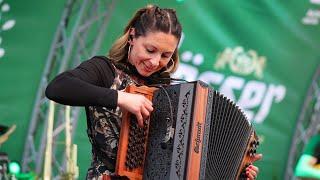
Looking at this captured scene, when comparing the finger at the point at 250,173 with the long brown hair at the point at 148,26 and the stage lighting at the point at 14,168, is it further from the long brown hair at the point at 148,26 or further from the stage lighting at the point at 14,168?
the stage lighting at the point at 14,168

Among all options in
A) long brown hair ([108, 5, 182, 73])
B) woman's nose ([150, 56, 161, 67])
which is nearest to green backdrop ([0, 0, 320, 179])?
long brown hair ([108, 5, 182, 73])

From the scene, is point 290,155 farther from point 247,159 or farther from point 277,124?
point 247,159

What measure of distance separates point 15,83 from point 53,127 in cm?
57

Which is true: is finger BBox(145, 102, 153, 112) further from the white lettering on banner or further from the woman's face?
the white lettering on banner

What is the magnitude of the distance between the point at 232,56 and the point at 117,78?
466 cm

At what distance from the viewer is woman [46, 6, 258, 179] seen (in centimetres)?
202

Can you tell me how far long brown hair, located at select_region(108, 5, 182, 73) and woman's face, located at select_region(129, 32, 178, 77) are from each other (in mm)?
22

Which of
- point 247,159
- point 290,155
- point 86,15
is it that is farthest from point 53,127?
point 247,159

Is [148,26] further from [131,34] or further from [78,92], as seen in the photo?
[78,92]

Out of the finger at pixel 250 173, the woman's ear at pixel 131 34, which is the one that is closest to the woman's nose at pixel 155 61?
the woman's ear at pixel 131 34

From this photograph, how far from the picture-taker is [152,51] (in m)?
2.20

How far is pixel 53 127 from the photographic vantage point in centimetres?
581

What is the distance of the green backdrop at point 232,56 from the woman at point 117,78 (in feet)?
10.7

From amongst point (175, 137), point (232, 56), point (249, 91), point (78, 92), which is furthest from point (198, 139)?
point (249, 91)
